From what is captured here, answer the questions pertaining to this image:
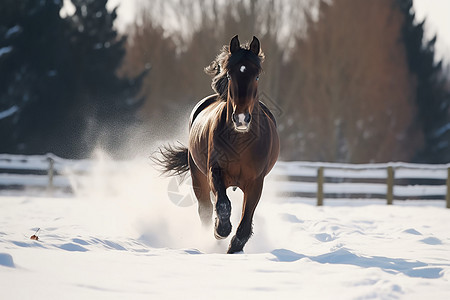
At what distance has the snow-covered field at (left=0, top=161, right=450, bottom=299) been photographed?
3785 mm

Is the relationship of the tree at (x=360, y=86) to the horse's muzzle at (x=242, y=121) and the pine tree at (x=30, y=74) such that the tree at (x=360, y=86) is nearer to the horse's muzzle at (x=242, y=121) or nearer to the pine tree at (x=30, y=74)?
the pine tree at (x=30, y=74)

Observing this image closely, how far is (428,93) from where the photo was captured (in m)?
26.2

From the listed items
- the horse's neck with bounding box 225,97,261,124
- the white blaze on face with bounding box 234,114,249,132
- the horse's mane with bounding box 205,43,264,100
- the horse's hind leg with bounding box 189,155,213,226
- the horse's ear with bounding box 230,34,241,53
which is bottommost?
the horse's hind leg with bounding box 189,155,213,226

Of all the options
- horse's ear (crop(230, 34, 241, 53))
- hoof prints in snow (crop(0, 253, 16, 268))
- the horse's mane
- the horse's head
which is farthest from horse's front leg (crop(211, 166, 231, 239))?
hoof prints in snow (crop(0, 253, 16, 268))

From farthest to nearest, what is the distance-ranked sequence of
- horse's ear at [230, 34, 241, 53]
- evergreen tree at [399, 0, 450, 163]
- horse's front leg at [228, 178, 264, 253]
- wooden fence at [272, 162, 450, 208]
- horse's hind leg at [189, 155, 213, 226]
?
evergreen tree at [399, 0, 450, 163] < wooden fence at [272, 162, 450, 208] < horse's hind leg at [189, 155, 213, 226] < horse's front leg at [228, 178, 264, 253] < horse's ear at [230, 34, 241, 53]

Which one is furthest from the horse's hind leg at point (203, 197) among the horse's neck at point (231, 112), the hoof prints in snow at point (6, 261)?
the hoof prints in snow at point (6, 261)

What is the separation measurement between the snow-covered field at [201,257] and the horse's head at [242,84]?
121 cm

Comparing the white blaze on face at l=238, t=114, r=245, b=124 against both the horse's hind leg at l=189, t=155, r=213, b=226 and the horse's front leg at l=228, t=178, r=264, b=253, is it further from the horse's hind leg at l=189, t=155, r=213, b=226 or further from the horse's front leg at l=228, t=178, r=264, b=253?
the horse's hind leg at l=189, t=155, r=213, b=226

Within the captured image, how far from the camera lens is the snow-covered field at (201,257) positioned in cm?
379

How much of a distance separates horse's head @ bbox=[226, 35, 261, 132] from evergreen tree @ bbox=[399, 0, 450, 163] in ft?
70.9

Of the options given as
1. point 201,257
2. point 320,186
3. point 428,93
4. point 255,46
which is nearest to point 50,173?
point 320,186

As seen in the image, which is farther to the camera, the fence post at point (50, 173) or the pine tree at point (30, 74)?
the pine tree at point (30, 74)

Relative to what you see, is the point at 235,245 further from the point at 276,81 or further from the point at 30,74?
the point at 276,81

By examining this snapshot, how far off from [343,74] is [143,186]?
15.5 m
